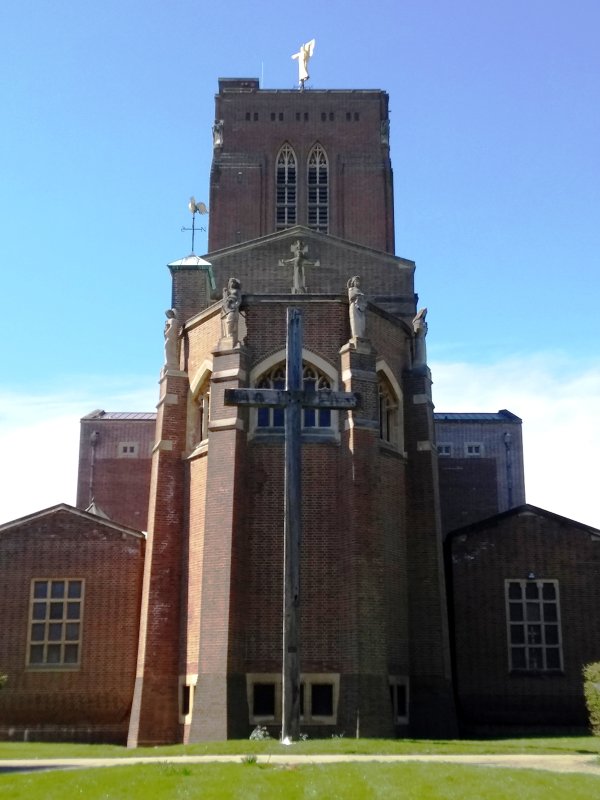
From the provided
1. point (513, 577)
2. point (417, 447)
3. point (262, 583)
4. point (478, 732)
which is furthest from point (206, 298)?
point (478, 732)

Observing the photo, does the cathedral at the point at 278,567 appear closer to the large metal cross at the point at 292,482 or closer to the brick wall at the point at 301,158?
the large metal cross at the point at 292,482

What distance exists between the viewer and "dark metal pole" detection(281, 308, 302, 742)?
18.5 metres

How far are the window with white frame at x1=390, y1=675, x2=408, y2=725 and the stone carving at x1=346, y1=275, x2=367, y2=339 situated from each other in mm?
8944

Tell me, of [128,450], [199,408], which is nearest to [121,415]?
[128,450]

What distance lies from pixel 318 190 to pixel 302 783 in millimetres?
34278

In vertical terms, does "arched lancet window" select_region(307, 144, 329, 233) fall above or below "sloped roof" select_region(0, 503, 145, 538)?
above

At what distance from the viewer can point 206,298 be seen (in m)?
32.2

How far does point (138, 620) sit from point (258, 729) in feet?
21.6

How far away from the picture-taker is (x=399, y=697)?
25.9m

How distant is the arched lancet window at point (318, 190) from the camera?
144 feet

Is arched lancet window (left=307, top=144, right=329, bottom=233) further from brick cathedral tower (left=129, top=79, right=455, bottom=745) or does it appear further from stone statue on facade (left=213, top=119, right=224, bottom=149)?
brick cathedral tower (left=129, top=79, right=455, bottom=745)

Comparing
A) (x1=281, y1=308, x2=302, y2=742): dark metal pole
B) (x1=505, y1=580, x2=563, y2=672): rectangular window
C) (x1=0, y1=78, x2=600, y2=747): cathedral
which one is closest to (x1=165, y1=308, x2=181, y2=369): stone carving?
(x1=0, y1=78, x2=600, y2=747): cathedral

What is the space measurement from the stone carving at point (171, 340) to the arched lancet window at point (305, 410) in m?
3.52

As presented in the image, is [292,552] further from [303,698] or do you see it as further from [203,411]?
[203,411]
